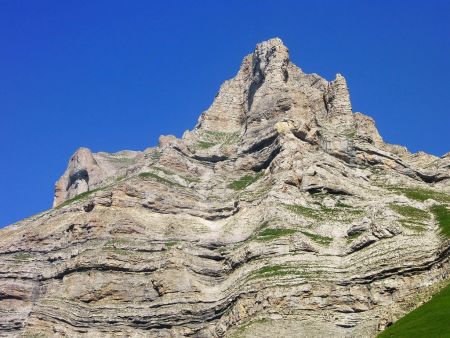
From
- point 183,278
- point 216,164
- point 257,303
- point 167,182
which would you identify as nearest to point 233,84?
point 216,164

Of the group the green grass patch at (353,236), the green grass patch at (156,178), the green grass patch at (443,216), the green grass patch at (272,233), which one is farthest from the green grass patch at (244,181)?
the green grass patch at (443,216)

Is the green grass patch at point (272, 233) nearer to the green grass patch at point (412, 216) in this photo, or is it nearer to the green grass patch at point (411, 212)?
the green grass patch at point (412, 216)

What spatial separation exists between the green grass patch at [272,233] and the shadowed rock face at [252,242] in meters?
0.34

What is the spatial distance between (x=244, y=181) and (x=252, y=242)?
110 feet

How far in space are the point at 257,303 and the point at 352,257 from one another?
1453 cm

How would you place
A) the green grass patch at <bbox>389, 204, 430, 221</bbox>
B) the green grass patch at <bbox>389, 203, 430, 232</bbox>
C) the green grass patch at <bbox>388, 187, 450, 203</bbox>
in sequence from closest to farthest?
the green grass patch at <bbox>389, 203, 430, 232</bbox> → the green grass patch at <bbox>389, 204, 430, 221</bbox> → the green grass patch at <bbox>388, 187, 450, 203</bbox>

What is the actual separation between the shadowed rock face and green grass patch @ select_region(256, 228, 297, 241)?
34 cm

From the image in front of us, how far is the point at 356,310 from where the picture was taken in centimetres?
8288

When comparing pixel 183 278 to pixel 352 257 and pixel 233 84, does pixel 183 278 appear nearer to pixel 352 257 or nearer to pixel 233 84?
pixel 352 257

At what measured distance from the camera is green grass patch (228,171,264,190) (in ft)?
420

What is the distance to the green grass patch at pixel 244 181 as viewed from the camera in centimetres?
12815

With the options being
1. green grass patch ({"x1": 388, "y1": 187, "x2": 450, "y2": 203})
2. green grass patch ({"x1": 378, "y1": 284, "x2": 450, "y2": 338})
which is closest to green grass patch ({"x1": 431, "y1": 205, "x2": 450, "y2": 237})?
green grass patch ({"x1": 388, "y1": 187, "x2": 450, "y2": 203})

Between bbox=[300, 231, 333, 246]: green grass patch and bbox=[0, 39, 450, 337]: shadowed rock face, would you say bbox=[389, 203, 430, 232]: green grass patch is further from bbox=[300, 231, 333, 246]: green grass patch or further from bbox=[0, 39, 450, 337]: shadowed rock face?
bbox=[300, 231, 333, 246]: green grass patch

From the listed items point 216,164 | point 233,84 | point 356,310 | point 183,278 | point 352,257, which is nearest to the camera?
point 356,310
